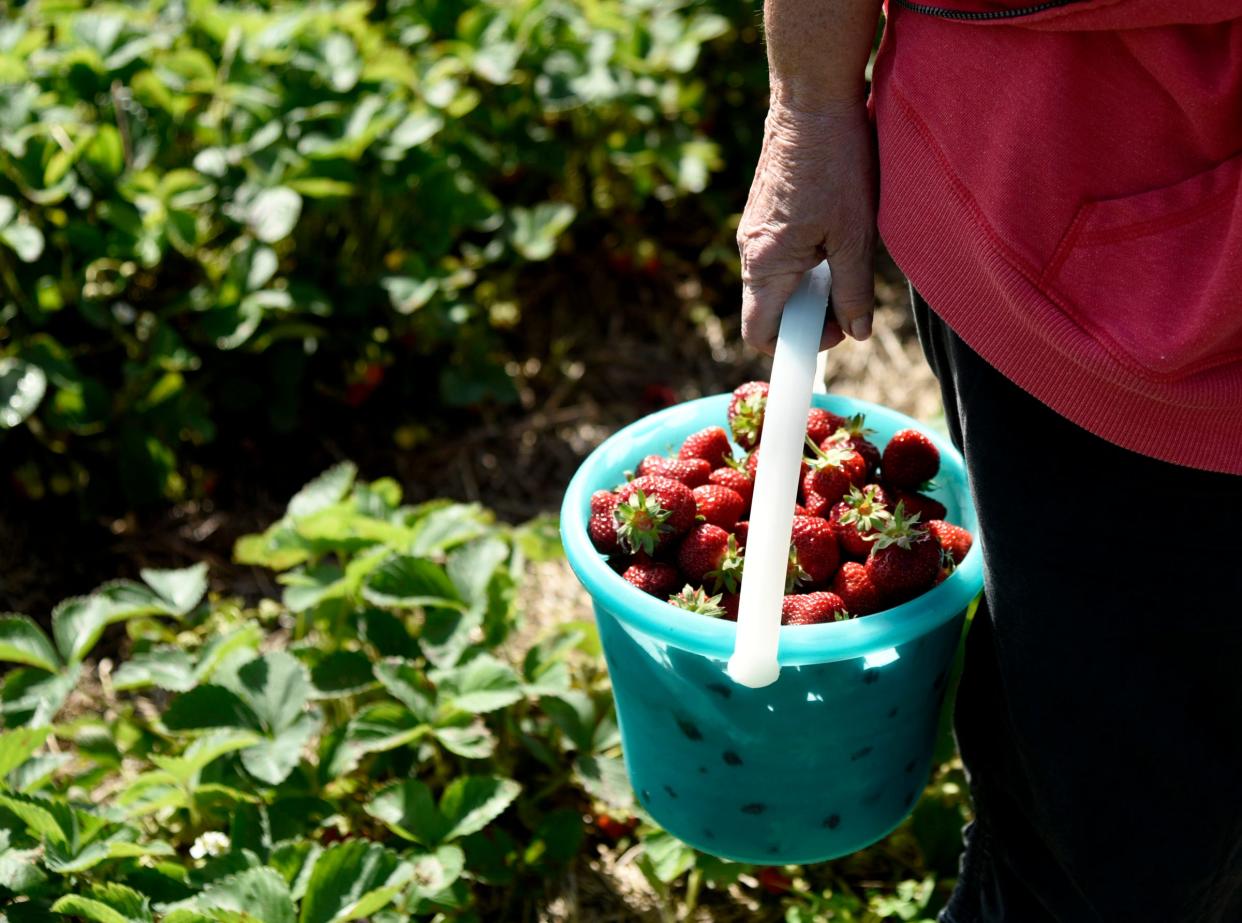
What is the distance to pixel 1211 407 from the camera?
0.90m

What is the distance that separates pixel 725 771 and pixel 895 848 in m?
0.48

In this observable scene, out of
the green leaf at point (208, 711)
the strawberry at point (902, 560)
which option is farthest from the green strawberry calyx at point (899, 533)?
the green leaf at point (208, 711)

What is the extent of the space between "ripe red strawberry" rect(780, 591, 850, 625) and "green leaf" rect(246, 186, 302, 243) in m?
1.26

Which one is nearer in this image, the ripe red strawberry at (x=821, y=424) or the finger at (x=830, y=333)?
the finger at (x=830, y=333)

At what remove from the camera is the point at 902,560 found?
1.20m

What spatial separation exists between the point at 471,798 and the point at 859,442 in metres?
0.61

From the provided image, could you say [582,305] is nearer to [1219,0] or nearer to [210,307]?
[210,307]

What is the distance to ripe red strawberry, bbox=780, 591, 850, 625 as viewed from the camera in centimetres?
119

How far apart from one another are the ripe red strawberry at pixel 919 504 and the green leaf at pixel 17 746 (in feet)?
3.18

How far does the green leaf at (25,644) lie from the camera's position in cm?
163

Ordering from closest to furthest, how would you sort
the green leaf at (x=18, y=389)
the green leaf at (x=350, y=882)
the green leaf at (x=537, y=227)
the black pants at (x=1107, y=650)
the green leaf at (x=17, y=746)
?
the black pants at (x=1107, y=650)
the green leaf at (x=350, y=882)
the green leaf at (x=17, y=746)
the green leaf at (x=18, y=389)
the green leaf at (x=537, y=227)

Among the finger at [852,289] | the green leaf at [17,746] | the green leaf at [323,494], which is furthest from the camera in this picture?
the green leaf at [323,494]

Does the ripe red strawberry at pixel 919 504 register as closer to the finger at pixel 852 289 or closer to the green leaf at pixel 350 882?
the finger at pixel 852 289

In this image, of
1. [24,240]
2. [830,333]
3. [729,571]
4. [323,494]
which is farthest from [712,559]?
[24,240]
